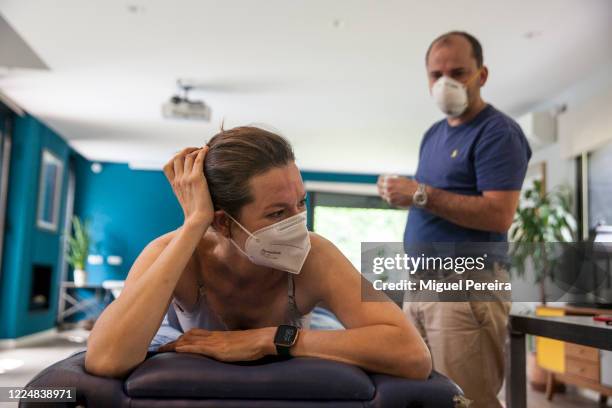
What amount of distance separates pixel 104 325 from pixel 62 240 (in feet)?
29.1

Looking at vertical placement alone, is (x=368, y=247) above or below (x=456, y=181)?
below

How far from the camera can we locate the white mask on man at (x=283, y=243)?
49.4 inches

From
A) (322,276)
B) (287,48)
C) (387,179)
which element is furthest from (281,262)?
(287,48)

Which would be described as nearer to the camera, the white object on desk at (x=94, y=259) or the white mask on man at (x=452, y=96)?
the white mask on man at (x=452, y=96)

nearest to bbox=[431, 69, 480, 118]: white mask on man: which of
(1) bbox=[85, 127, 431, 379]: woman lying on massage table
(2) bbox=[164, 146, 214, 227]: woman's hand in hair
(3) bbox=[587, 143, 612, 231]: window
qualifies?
(1) bbox=[85, 127, 431, 379]: woman lying on massage table

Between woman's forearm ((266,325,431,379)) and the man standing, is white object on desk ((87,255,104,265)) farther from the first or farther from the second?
woman's forearm ((266,325,431,379))

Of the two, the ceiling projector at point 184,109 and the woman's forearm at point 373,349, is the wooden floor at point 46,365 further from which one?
the woman's forearm at point 373,349

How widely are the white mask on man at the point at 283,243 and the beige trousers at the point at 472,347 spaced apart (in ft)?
2.05

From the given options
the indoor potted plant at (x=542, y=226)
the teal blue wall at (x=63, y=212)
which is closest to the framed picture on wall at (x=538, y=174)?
the indoor potted plant at (x=542, y=226)

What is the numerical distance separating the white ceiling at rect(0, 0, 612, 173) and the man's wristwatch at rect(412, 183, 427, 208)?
6.90ft

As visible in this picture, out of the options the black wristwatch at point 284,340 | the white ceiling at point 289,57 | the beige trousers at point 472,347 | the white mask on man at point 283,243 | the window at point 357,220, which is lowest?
the beige trousers at point 472,347

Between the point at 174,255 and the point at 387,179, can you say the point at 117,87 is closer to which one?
the point at 387,179

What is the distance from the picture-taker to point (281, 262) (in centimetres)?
127

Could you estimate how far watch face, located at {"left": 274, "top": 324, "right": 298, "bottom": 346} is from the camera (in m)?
1.12
